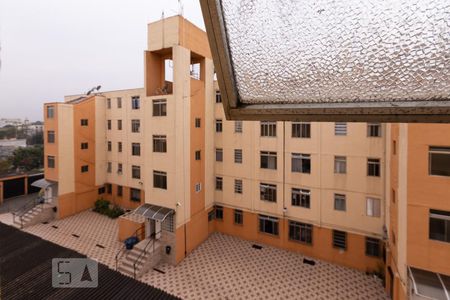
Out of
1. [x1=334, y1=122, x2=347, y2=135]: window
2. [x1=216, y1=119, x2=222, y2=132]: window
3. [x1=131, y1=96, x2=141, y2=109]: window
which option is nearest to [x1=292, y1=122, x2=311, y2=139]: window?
[x1=334, y1=122, x2=347, y2=135]: window

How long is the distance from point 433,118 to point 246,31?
0.98m

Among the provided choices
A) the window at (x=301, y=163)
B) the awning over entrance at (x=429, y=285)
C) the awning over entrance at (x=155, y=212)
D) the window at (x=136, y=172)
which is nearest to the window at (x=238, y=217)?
the window at (x=301, y=163)

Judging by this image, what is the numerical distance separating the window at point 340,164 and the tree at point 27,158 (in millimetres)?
37669

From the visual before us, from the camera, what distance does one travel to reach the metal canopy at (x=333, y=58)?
3.51 ft

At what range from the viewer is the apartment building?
6762 mm

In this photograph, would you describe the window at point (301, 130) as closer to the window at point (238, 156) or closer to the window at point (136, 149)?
the window at point (238, 156)

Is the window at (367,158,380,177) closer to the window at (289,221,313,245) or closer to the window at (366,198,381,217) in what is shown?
the window at (366,198,381,217)

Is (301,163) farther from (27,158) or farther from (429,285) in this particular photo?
(27,158)

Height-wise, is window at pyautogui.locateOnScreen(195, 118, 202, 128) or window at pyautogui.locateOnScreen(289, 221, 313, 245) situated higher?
window at pyautogui.locateOnScreen(195, 118, 202, 128)

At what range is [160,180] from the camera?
12.8 metres

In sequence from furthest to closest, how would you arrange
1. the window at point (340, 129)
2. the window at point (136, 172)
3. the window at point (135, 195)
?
the window at point (135, 195), the window at point (136, 172), the window at point (340, 129)

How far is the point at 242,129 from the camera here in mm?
14703

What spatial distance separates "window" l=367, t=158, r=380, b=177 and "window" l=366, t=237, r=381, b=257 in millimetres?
3233

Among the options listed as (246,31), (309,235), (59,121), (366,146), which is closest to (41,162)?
(59,121)
